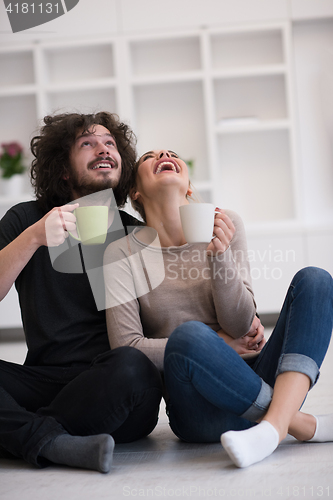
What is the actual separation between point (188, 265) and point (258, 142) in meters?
2.48

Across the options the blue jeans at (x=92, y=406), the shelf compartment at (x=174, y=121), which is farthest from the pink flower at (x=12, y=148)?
the blue jeans at (x=92, y=406)

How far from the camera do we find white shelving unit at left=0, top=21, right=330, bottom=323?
3.41m

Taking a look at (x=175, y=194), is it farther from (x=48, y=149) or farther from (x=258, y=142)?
(x=258, y=142)

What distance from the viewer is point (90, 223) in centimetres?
Answer: 119

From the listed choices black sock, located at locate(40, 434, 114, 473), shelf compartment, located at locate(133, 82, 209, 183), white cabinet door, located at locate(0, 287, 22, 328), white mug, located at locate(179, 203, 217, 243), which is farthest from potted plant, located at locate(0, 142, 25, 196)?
black sock, located at locate(40, 434, 114, 473)

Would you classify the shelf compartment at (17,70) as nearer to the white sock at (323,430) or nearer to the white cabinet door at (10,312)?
the white cabinet door at (10,312)

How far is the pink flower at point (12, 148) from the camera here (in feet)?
11.5

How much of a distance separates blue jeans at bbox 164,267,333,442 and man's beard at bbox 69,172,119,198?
553 millimetres

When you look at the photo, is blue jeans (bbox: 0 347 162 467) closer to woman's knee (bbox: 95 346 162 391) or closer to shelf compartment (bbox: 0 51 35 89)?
woman's knee (bbox: 95 346 162 391)

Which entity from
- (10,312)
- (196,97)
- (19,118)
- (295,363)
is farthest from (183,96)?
(295,363)

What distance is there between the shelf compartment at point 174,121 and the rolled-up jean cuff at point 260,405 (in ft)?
8.78

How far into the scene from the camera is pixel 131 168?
63.8 inches

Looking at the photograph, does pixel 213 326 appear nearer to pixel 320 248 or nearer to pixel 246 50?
pixel 320 248

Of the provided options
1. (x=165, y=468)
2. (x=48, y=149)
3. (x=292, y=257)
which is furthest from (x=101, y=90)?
(x=165, y=468)
